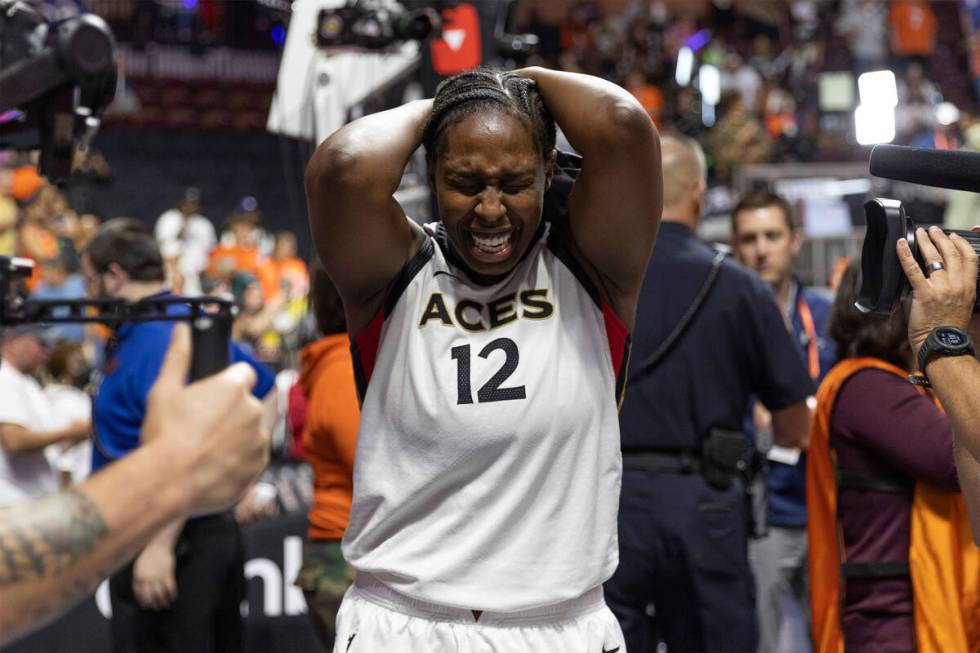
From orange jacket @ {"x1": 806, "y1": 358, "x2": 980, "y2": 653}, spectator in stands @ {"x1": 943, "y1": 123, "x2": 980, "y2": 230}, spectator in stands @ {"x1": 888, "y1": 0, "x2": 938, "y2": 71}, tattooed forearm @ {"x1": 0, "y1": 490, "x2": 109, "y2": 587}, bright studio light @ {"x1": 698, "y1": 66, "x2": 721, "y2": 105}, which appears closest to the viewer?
tattooed forearm @ {"x1": 0, "y1": 490, "x2": 109, "y2": 587}

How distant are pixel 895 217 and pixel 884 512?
0.84 metres

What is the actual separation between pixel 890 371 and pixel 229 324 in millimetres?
1644

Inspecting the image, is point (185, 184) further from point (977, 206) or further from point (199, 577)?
point (199, 577)

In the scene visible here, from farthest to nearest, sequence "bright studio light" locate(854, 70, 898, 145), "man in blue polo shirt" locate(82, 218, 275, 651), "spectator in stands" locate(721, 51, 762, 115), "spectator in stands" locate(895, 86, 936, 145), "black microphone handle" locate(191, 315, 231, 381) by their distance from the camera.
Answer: "spectator in stands" locate(721, 51, 762, 115) < "spectator in stands" locate(895, 86, 936, 145) < "bright studio light" locate(854, 70, 898, 145) < "man in blue polo shirt" locate(82, 218, 275, 651) < "black microphone handle" locate(191, 315, 231, 381)

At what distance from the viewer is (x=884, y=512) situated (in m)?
2.79

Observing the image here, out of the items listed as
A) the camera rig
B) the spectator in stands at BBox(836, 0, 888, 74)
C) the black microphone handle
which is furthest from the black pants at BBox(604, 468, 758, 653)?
the spectator in stands at BBox(836, 0, 888, 74)

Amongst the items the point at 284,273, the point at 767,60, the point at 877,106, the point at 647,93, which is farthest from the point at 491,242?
the point at 767,60

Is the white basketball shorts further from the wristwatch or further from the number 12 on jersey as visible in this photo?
the wristwatch

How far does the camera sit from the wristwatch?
2.18 m

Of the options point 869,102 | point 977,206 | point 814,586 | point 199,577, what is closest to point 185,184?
point 869,102

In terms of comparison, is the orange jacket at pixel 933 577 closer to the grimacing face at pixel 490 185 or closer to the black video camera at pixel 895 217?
the black video camera at pixel 895 217

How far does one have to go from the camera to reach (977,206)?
8.05m

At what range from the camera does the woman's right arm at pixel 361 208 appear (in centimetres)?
208

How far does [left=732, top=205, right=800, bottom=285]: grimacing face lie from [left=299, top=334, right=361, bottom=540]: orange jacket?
5.54 ft
